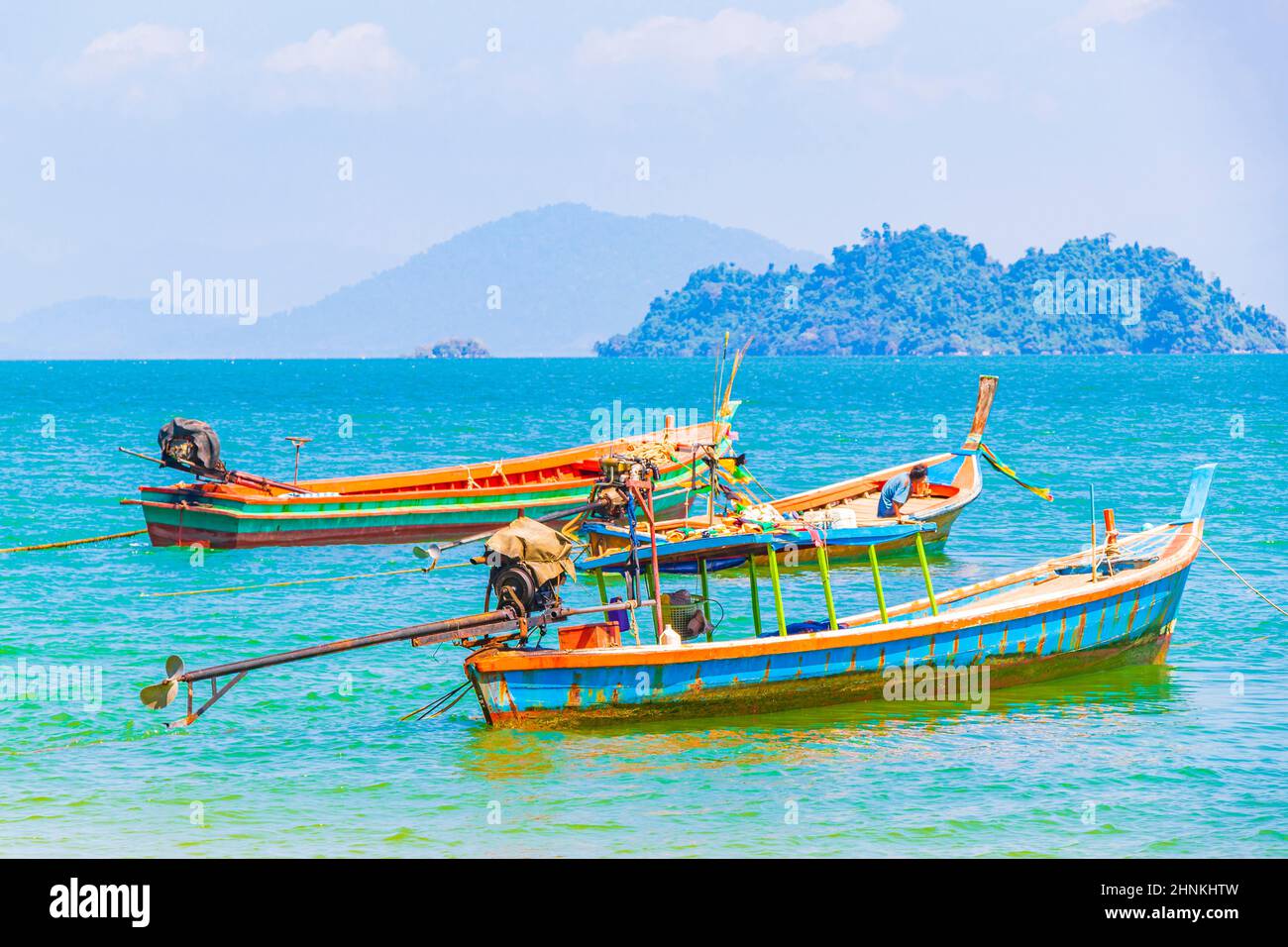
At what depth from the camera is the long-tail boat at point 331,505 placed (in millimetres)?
38812

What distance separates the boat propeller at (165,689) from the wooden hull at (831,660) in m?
3.84

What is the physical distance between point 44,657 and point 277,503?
12.4 metres

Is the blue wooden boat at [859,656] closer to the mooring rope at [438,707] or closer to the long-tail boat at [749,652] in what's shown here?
the long-tail boat at [749,652]

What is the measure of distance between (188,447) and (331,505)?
3958mm

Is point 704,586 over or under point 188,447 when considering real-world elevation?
under

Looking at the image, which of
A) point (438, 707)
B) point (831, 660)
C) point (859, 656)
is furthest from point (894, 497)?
point (438, 707)

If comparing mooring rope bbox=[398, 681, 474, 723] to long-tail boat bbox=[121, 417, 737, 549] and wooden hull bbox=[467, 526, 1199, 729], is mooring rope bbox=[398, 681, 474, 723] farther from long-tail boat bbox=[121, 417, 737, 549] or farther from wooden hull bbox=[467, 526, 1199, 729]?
long-tail boat bbox=[121, 417, 737, 549]

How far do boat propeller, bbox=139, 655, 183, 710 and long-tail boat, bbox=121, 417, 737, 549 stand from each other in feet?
64.3

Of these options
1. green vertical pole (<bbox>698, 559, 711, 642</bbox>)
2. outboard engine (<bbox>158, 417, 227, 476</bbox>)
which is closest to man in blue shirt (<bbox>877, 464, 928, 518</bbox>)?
green vertical pole (<bbox>698, 559, 711, 642</bbox>)

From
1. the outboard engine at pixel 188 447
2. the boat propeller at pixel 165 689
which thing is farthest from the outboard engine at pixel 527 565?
the outboard engine at pixel 188 447

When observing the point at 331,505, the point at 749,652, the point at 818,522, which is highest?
the point at 818,522

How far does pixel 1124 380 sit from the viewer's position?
573 feet

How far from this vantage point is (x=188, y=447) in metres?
37.5

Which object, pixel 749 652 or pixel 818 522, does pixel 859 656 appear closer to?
pixel 749 652
